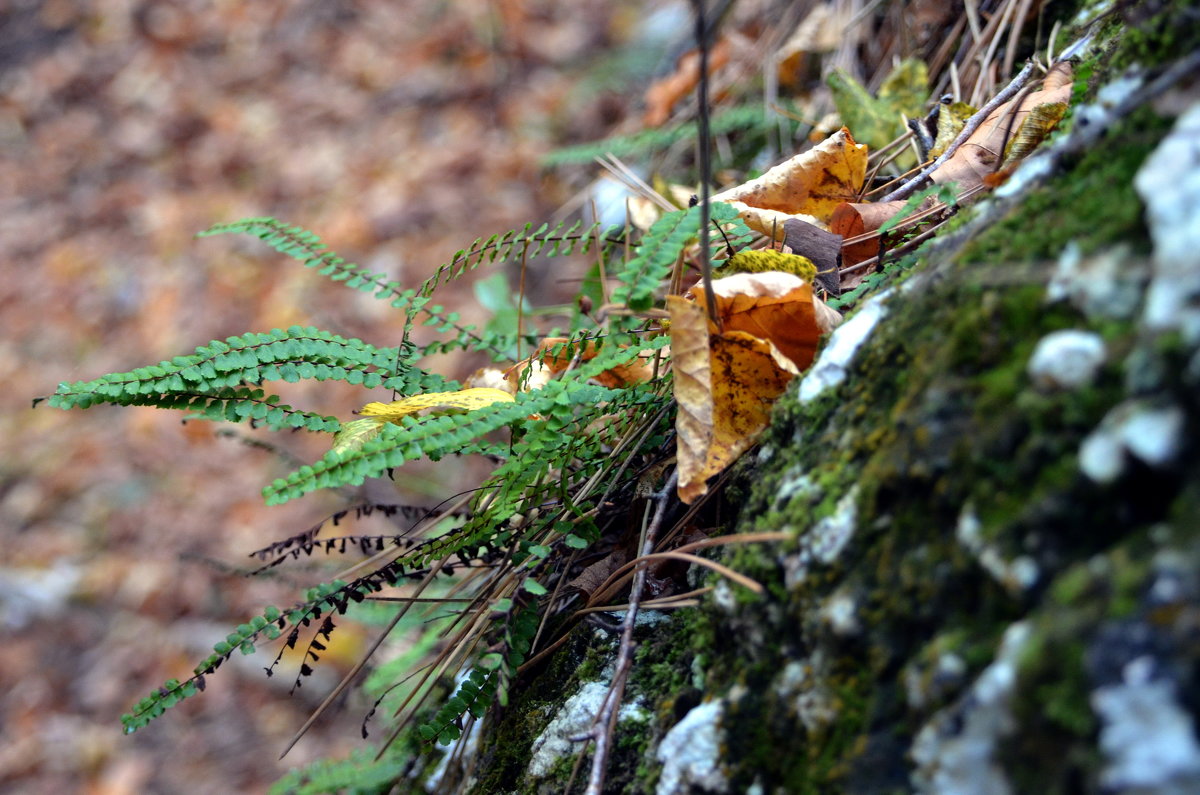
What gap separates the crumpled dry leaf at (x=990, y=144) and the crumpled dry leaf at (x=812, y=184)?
0.62ft

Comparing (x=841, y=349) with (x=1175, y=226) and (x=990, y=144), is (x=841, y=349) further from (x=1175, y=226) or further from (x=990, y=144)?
(x=990, y=144)

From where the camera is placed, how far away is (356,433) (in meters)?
1.38

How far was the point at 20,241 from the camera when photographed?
5.16 meters

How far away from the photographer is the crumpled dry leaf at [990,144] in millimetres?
1477

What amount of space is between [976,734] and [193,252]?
5.37 metres

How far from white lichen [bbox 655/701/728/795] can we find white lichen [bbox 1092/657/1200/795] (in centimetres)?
43

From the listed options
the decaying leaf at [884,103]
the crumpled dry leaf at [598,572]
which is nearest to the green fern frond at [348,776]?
the crumpled dry leaf at [598,572]

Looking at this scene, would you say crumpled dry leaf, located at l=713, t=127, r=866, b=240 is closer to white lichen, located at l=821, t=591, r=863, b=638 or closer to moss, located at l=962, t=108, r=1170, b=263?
moss, located at l=962, t=108, r=1170, b=263

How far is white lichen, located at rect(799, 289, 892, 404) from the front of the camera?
1.06 meters

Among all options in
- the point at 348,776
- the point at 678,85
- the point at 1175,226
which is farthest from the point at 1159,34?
the point at 678,85

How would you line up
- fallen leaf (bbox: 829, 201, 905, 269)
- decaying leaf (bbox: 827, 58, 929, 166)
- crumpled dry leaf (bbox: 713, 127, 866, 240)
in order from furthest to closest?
decaying leaf (bbox: 827, 58, 929, 166), crumpled dry leaf (bbox: 713, 127, 866, 240), fallen leaf (bbox: 829, 201, 905, 269)

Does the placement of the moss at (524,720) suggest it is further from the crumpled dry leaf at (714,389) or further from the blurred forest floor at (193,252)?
the blurred forest floor at (193,252)

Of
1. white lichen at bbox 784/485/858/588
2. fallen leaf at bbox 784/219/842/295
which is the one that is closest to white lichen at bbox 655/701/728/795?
white lichen at bbox 784/485/858/588

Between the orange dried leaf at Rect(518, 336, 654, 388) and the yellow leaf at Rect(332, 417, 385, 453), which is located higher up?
the yellow leaf at Rect(332, 417, 385, 453)
